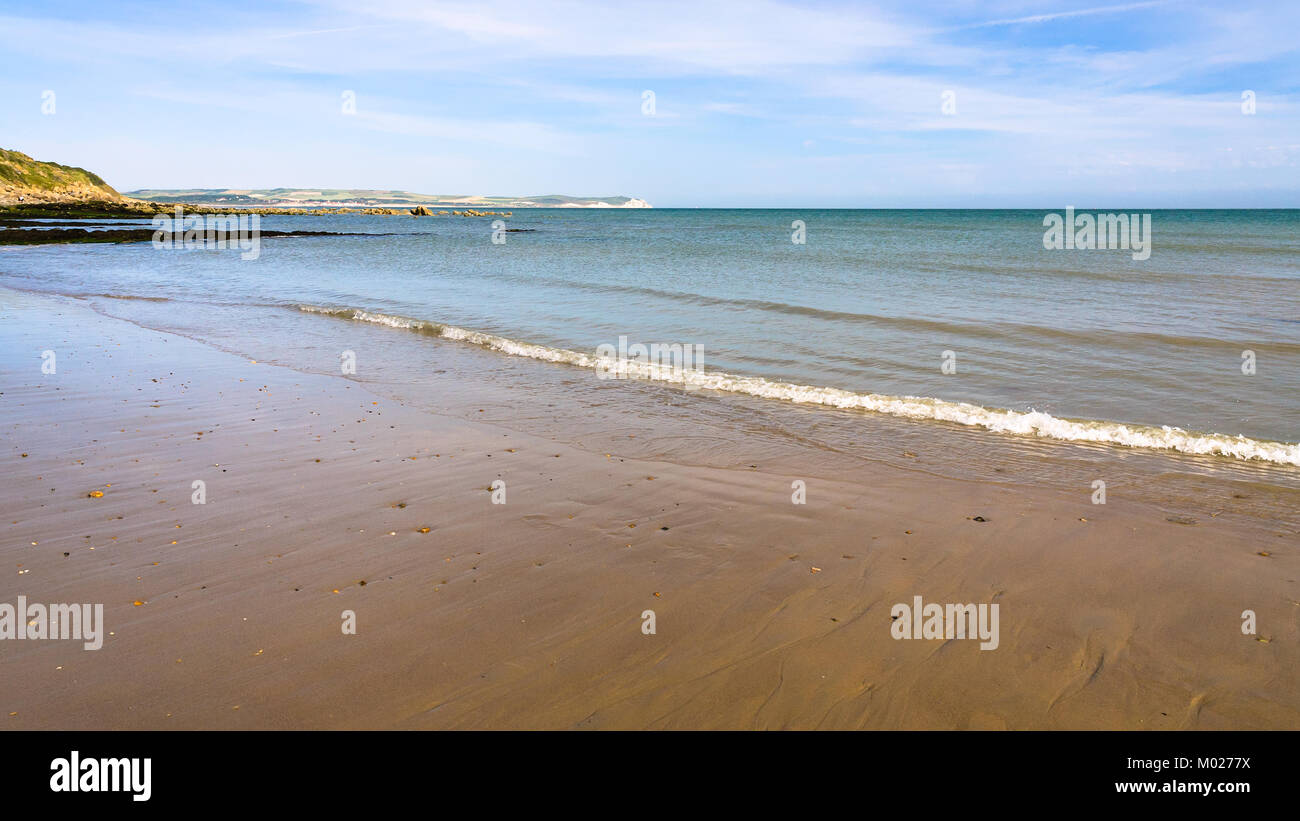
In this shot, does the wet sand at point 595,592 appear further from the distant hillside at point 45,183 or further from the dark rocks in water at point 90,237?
the distant hillside at point 45,183

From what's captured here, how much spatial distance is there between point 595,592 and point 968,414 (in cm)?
628

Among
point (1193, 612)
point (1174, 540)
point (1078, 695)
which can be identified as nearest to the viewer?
point (1078, 695)

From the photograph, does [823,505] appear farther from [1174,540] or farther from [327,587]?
[327,587]

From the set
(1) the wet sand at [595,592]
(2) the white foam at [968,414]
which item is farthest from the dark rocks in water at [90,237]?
(1) the wet sand at [595,592]

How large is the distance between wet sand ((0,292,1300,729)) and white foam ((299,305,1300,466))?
Answer: 2117mm

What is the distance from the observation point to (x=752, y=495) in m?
6.74

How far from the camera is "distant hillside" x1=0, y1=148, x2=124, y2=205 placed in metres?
79.3

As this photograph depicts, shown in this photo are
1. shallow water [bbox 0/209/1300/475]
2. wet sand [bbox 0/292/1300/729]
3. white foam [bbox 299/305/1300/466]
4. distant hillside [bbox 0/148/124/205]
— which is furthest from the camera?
distant hillside [bbox 0/148/124/205]

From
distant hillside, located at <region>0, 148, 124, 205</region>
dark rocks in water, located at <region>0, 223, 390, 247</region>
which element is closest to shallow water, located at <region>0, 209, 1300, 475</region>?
dark rocks in water, located at <region>0, 223, 390, 247</region>

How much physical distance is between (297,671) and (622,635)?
174 centimetres

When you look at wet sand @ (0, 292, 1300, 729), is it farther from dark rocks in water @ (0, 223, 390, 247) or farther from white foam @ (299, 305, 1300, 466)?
dark rocks in water @ (0, 223, 390, 247)

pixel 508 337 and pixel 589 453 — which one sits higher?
pixel 508 337

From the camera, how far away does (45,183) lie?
8856 cm

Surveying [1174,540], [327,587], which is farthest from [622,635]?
[1174,540]
